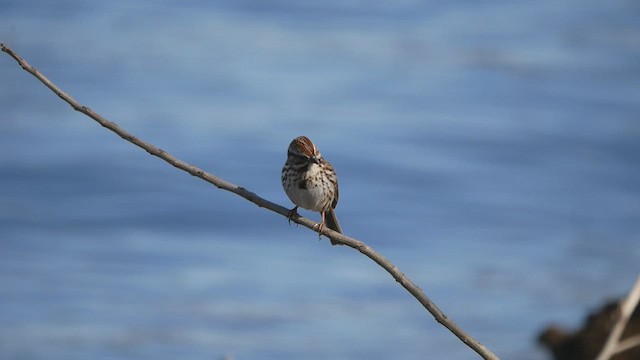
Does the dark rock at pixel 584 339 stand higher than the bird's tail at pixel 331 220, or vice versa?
the dark rock at pixel 584 339

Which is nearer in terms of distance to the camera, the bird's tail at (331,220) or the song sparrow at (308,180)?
the song sparrow at (308,180)

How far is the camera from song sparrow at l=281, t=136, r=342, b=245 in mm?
11852

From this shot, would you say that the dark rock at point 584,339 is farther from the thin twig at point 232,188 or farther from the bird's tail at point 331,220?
the thin twig at point 232,188

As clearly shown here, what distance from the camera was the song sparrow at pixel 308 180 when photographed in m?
11.9

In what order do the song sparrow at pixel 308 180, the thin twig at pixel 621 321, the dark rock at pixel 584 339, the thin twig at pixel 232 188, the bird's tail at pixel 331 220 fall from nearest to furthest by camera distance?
the thin twig at pixel 621 321
the thin twig at pixel 232 188
the song sparrow at pixel 308 180
the bird's tail at pixel 331 220
the dark rock at pixel 584 339

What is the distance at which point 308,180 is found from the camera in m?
11.9

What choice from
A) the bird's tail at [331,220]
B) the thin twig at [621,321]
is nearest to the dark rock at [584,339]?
the bird's tail at [331,220]

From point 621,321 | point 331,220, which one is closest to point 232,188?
point 621,321

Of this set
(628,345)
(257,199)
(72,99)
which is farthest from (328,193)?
(628,345)

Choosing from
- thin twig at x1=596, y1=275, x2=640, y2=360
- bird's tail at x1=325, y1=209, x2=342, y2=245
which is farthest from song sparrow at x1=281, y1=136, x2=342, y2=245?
thin twig at x1=596, y1=275, x2=640, y2=360

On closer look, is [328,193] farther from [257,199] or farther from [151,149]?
[151,149]

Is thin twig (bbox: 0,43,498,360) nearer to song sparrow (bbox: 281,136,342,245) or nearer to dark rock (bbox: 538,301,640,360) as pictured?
song sparrow (bbox: 281,136,342,245)

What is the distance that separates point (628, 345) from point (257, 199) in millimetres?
3949

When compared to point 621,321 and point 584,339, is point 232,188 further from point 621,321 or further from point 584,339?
point 584,339
